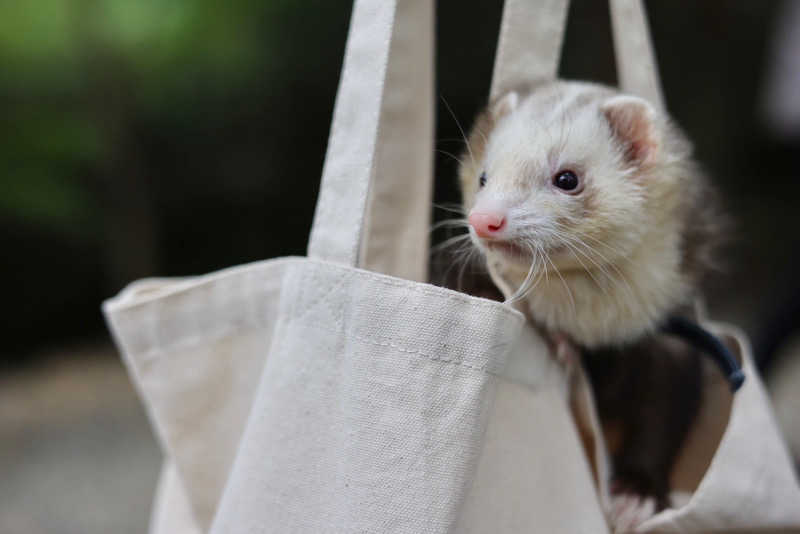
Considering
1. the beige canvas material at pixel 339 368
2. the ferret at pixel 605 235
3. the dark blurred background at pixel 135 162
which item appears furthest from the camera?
the dark blurred background at pixel 135 162

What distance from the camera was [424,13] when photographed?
65cm

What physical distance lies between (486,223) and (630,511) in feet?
0.97

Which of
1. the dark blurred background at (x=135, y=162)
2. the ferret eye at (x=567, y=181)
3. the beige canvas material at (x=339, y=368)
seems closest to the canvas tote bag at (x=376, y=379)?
the beige canvas material at (x=339, y=368)

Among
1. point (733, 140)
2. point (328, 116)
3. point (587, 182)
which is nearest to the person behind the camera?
point (587, 182)

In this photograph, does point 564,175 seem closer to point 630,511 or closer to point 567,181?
point 567,181

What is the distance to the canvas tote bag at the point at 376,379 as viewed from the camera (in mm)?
482

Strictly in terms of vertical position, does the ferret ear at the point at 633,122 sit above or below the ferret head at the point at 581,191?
above

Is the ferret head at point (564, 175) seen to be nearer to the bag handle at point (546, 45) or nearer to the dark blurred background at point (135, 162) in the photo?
the bag handle at point (546, 45)

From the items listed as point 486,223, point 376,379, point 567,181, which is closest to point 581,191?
point 567,181

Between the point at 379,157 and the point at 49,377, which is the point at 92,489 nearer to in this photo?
the point at 49,377

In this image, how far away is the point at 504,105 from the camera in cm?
66

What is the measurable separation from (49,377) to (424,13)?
2.21 m

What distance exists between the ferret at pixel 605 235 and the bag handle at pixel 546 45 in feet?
0.07

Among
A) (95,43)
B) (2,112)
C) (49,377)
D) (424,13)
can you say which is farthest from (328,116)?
(424,13)
